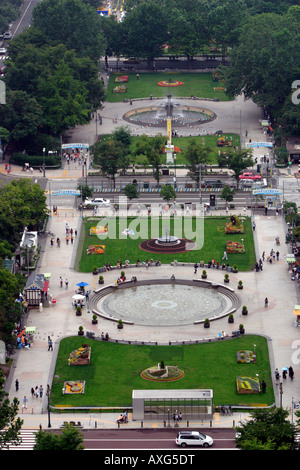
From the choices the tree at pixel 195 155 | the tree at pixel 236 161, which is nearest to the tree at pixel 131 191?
the tree at pixel 195 155

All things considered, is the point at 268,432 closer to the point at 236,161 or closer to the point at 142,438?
the point at 142,438

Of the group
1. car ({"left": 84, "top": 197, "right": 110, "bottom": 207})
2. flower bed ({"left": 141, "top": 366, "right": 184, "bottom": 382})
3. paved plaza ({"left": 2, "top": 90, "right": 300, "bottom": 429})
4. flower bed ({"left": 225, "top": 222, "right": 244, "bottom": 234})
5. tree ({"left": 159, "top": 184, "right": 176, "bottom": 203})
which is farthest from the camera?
car ({"left": 84, "top": 197, "right": 110, "bottom": 207})

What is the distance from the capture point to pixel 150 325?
456 ft

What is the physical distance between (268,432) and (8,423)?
26788mm

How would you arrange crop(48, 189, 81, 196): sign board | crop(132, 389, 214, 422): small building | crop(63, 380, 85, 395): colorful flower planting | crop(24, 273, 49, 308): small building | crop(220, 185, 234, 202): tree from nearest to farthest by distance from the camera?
crop(132, 389, 214, 422): small building → crop(63, 380, 85, 395): colorful flower planting → crop(24, 273, 49, 308): small building → crop(220, 185, 234, 202): tree → crop(48, 189, 81, 196): sign board

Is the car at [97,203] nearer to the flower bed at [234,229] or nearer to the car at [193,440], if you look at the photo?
the flower bed at [234,229]

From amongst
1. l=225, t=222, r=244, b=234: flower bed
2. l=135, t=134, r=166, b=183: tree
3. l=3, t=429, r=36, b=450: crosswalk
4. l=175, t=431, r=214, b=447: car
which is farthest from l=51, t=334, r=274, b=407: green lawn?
l=135, t=134, r=166, b=183: tree

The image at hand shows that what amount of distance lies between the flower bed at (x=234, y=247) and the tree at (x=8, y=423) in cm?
5413

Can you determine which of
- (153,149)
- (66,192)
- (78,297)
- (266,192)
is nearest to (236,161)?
(266,192)

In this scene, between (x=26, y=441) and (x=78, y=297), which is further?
(x=78, y=297)

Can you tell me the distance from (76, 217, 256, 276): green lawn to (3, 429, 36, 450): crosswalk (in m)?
44.0

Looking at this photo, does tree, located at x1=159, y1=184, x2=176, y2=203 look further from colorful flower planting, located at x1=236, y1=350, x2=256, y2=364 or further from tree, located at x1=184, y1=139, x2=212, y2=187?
colorful flower planting, located at x1=236, y1=350, x2=256, y2=364

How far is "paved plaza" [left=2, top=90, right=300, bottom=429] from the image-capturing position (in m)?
123
